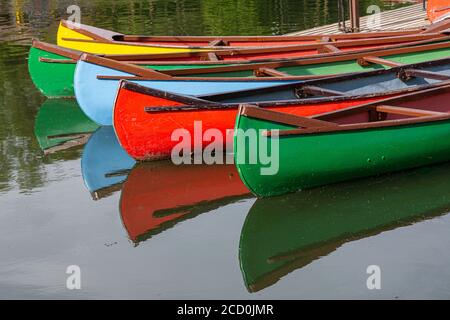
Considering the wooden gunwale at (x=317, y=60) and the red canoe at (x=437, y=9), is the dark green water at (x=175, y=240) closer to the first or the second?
the wooden gunwale at (x=317, y=60)

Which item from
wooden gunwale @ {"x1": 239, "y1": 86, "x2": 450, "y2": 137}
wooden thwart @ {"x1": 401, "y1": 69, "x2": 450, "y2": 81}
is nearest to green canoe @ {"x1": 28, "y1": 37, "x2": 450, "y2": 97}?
wooden thwart @ {"x1": 401, "y1": 69, "x2": 450, "y2": 81}

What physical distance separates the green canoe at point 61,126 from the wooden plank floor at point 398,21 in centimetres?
590

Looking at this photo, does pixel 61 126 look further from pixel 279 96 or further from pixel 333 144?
pixel 333 144

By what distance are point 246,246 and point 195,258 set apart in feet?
1.82

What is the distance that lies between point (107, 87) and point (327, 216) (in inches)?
162

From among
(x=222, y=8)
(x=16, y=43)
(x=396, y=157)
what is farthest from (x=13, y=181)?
(x=222, y=8)

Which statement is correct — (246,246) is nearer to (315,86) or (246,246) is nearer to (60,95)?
(315,86)

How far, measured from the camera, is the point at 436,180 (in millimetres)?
9422

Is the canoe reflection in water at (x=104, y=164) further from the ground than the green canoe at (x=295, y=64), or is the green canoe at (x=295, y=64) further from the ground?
the green canoe at (x=295, y=64)

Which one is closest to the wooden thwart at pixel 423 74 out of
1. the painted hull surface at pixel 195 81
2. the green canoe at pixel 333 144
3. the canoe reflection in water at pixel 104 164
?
the painted hull surface at pixel 195 81

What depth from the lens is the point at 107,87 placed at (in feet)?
38.2

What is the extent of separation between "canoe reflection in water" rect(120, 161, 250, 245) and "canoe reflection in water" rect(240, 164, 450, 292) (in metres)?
0.57

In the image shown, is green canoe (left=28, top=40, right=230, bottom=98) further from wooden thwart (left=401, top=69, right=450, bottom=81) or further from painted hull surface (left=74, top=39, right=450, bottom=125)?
wooden thwart (left=401, top=69, right=450, bottom=81)

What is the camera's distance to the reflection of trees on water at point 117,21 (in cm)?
1369
